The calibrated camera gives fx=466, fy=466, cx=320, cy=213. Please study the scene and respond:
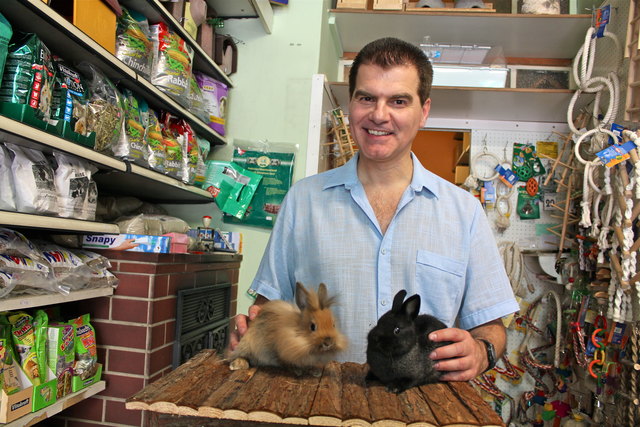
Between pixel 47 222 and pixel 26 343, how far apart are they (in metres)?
0.41

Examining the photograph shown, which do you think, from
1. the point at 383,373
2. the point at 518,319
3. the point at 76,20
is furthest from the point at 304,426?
the point at 518,319

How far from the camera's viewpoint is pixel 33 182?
1421 millimetres

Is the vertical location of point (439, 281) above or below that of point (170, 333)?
above

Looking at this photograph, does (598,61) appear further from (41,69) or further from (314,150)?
(41,69)

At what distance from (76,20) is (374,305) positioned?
137 centimetres

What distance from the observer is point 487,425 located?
31.6 inches

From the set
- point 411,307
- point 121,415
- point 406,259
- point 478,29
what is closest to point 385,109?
point 406,259

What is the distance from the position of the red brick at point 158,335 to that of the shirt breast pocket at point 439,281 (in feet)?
3.75

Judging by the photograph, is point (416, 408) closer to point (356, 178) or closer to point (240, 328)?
point (240, 328)

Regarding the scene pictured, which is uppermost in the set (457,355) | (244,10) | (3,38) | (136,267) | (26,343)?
(244,10)

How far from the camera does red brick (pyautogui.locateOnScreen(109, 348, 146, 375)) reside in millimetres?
1911

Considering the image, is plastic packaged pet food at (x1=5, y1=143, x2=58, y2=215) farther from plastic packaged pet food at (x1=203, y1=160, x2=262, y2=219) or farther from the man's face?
plastic packaged pet food at (x1=203, y1=160, x2=262, y2=219)

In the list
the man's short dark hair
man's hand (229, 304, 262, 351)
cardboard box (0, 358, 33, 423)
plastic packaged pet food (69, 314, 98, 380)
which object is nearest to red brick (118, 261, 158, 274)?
plastic packaged pet food (69, 314, 98, 380)

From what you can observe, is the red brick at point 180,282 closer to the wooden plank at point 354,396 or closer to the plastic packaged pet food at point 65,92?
the plastic packaged pet food at point 65,92
